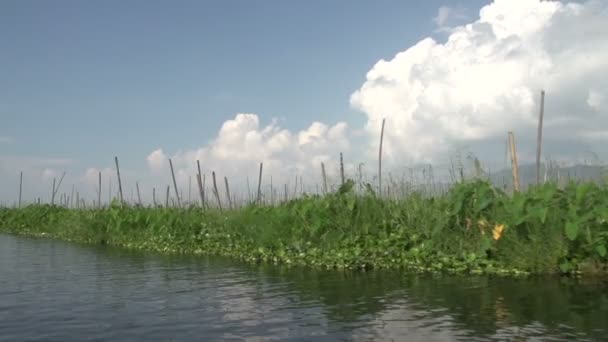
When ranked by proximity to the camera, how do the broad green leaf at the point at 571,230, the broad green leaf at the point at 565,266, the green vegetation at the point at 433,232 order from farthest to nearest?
the green vegetation at the point at 433,232, the broad green leaf at the point at 565,266, the broad green leaf at the point at 571,230

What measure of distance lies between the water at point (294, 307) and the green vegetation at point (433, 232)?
0.81m

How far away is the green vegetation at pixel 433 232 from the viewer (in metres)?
11.6

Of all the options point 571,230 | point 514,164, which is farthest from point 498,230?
point 514,164

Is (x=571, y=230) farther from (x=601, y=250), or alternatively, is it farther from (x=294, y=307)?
(x=294, y=307)

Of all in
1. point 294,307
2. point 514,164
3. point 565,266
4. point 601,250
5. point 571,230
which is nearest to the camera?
point 294,307

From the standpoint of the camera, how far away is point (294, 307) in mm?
9445

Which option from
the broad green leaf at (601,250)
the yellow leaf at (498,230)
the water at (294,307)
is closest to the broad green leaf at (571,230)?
the broad green leaf at (601,250)

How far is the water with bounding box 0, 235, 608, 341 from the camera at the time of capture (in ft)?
24.9

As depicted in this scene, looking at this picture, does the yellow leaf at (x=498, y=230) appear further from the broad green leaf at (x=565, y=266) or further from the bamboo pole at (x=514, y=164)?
the bamboo pole at (x=514, y=164)

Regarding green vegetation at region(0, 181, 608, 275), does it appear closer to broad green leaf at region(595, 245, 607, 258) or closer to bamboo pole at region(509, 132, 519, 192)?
broad green leaf at region(595, 245, 607, 258)

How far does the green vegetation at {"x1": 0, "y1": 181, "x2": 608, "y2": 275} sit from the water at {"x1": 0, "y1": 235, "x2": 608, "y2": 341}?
32.0 inches

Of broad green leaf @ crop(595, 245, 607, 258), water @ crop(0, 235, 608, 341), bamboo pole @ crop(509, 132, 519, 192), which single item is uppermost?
bamboo pole @ crop(509, 132, 519, 192)

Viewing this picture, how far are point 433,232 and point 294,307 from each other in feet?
16.5

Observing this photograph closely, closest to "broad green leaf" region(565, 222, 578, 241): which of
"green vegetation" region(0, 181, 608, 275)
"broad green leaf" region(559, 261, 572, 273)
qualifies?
"green vegetation" region(0, 181, 608, 275)
